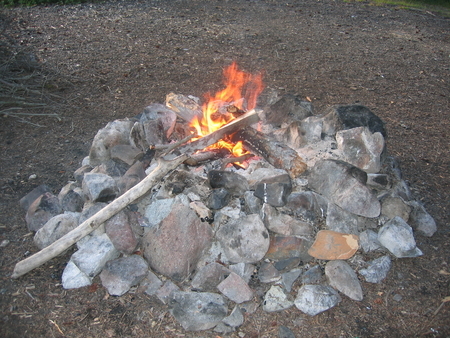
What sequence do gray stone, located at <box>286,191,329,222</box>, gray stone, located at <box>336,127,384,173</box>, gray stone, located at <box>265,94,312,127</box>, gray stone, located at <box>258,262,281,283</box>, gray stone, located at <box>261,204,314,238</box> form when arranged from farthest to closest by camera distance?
gray stone, located at <box>265,94,312,127</box> → gray stone, located at <box>336,127,384,173</box> → gray stone, located at <box>286,191,329,222</box> → gray stone, located at <box>261,204,314,238</box> → gray stone, located at <box>258,262,281,283</box>

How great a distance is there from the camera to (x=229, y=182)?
329 cm

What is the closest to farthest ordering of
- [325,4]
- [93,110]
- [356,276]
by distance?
[356,276]
[93,110]
[325,4]

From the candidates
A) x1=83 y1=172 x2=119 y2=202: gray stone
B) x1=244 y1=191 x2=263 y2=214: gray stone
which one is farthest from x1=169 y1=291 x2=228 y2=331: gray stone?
x1=83 y1=172 x2=119 y2=202: gray stone

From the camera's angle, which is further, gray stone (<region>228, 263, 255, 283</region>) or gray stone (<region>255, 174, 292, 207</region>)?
gray stone (<region>255, 174, 292, 207</region>)

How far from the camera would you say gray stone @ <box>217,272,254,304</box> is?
2.85m

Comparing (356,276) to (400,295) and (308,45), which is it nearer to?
(400,295)

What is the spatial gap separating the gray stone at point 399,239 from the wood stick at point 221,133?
5.46ft

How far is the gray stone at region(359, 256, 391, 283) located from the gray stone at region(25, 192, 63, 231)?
9.24ft

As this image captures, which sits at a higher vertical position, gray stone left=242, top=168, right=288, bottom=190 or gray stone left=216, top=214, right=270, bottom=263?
gray stone left=242, top=168, right=288, bottom=190

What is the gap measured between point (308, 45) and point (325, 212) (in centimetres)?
545

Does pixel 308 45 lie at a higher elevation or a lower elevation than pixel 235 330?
higher

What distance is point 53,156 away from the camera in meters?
4.45

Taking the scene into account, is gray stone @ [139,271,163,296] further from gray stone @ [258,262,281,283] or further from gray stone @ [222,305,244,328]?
gray stone @ [258,262,281,283]

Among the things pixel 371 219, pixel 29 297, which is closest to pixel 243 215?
pixel 371 219
